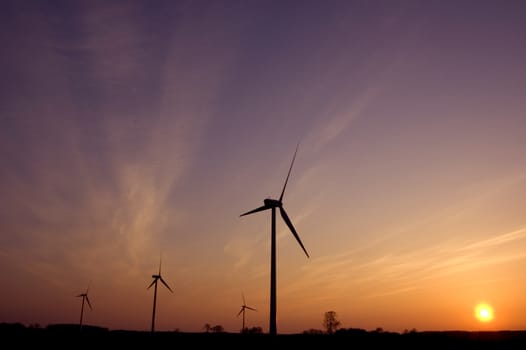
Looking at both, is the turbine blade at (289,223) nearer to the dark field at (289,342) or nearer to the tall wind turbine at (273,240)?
the tall wind turbine at (273,240)

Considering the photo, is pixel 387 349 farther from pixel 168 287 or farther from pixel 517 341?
pixel 168 287

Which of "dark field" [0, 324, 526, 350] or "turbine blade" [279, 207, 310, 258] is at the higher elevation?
"turbine blade" [279, 207, 310, 258]

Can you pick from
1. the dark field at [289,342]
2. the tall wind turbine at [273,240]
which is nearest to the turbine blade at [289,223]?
the tall wind turbine at [273,240]

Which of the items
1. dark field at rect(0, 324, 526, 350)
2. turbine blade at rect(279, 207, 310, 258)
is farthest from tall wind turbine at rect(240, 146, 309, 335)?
dark field at rect(0, 324, 526, 350)

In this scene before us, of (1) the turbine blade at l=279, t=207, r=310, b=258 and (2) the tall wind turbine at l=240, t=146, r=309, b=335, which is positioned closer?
(2) the tall wind turbine at l=240, t=146, r=309, b=335

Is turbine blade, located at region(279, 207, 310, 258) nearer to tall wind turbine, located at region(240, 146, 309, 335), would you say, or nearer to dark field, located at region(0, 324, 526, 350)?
tall wind turbine, located at region(240, 146, 309, 335)

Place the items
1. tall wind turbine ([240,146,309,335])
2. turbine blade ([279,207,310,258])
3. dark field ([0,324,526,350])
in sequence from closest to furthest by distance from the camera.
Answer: tall wind turbine ([240,146,309,335]) → turbine blade ([279,207,310,258]) → dark field ([0,324,526,350])

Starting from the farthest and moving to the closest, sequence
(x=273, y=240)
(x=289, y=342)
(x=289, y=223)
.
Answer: (x=289, y=342)
(x=289, y=223)
(x=273, y=240)

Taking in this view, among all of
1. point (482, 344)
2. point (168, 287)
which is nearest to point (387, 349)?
point (482, 344)

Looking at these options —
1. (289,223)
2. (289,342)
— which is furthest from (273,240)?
(289,342)

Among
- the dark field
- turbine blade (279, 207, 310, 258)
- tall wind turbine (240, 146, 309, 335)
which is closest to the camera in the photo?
tall wind turbine (240, 146, 309, 335)

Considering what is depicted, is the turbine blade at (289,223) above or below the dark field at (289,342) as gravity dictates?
above

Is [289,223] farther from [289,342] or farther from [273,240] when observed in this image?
[289,342]

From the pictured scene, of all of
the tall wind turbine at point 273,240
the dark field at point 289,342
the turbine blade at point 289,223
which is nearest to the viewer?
the tall wind turbine at point 273,240
